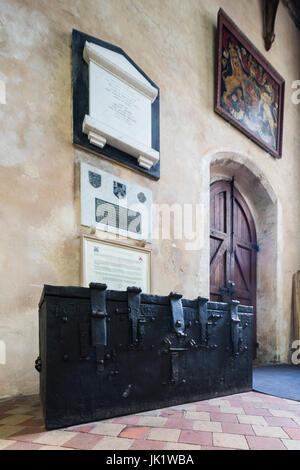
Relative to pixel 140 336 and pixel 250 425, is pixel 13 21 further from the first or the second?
A: pixel 250 425

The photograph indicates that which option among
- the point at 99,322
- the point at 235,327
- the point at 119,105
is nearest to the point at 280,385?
the point at 235,327

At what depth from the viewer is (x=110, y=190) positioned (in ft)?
8.94

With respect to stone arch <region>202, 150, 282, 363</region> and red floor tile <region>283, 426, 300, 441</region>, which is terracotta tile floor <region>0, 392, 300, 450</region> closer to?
red floor tile <region>283, 426, 300, 441</region>

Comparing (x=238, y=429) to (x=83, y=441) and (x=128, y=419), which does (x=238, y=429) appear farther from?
(x=83, y=441)

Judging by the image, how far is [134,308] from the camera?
1.62 metres

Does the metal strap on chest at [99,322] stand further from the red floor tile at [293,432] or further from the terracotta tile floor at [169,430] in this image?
the red floor tile at [293,432]

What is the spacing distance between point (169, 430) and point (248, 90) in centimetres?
484

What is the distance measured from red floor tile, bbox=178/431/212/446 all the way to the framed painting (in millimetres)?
3868

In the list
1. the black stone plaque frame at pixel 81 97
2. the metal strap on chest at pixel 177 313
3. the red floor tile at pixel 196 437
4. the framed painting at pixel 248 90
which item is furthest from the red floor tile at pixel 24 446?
the framed painting at pixel 248 90

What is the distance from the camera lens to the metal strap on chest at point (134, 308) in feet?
5.25

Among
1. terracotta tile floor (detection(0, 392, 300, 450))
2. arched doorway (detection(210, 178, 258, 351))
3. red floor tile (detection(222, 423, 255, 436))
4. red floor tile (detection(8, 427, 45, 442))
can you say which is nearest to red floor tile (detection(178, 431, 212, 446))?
terracotta tile floor (detection(0, 392, 300, 450))

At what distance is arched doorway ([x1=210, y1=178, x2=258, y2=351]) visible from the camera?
434cm

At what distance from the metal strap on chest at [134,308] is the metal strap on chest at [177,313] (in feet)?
0.78

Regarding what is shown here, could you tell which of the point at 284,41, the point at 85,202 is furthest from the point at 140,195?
the point at 284,41
